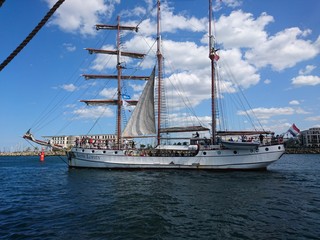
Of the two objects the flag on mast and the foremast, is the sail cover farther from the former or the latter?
the flag on mast

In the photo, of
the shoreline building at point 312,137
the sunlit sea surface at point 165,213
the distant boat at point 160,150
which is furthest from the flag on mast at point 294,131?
the shoreline building at point 312,137

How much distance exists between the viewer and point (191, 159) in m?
33.3

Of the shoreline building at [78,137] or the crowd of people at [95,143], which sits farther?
the shoreline building at [78,137]

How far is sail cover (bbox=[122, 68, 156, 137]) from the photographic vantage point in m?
37.2

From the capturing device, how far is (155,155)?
1351 inches

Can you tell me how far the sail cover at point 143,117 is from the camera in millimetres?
37188

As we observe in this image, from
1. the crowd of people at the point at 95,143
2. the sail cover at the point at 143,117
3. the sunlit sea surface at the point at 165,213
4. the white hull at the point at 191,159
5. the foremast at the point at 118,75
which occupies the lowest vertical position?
the sunlit sea surface at the point at 165,213

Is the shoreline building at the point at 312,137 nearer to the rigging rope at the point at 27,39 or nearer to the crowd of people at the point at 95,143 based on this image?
the crowd of people at the point at 95,143

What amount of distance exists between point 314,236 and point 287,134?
85.4ft

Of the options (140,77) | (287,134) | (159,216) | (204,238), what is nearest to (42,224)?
(159,216)

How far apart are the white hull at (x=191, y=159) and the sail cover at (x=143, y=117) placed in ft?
13.3

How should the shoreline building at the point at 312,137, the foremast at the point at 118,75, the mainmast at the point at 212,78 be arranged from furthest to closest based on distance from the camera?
the shoreline building at the point at 312,137
the foremast at the point at 118,75
the mainmast at the point at 212,78

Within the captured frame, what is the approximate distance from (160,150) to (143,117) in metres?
5.67

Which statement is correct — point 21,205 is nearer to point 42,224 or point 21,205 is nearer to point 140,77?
point 42,224
